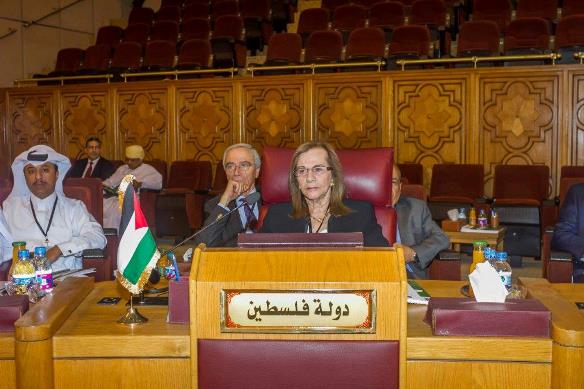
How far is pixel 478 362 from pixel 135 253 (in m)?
0.82

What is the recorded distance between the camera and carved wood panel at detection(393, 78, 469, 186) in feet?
23.8

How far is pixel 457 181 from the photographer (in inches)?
265

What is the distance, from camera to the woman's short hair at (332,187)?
255 centimetres

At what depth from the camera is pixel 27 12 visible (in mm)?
9977

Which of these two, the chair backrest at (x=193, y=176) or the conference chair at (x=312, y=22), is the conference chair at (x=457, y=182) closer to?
the chair backrest at (x=193, y=176)


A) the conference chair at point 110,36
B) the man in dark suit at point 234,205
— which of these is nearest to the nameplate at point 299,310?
the man in dark suit at point 234,205

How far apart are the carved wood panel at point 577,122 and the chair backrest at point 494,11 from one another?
1.44m

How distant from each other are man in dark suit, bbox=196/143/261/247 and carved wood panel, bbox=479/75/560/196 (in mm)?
4585

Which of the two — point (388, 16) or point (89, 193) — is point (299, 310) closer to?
point (89, 193)

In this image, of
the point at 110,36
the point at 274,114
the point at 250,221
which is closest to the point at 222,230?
the point at 250,221

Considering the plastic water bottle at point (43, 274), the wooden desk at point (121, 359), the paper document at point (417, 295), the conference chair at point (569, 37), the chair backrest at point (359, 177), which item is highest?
the conference chair at point (569, 37)

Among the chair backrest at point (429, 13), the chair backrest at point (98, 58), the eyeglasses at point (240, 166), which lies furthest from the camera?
the chair backrest at point (98, 58)

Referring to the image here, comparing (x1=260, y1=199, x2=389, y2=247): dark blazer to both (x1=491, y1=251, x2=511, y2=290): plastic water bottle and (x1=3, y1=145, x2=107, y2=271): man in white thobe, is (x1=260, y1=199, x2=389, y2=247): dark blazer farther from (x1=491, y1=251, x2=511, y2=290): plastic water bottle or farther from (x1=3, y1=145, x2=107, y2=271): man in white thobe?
(x1=3, y1=145, x2=107, y2=271): man in white thobe

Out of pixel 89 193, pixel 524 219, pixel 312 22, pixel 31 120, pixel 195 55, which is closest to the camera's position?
pixel 89 193
